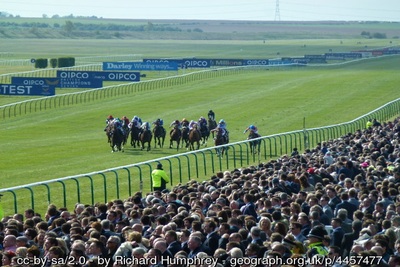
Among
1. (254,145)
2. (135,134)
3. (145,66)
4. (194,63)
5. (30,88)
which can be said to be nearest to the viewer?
(254,145)

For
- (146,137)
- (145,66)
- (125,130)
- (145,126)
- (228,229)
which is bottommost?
(145,66)

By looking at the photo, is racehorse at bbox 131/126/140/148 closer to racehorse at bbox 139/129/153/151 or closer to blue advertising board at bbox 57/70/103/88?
racehorse at bbox 139/129/153/151

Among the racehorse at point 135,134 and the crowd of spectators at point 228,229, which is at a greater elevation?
the crowd of spectators at point 228,229

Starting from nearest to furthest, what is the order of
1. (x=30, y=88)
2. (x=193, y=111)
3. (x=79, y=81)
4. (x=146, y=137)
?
(x=146, y=137) → (x=193, y=111) → (x=30, y=88) → (x=79, y=81)

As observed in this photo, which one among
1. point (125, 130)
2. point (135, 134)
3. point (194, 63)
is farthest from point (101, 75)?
point (135, 134)

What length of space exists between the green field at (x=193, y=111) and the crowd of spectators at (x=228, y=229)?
11.8m

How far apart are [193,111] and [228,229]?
3917cm

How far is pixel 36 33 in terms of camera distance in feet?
597

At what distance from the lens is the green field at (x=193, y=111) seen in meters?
33.4

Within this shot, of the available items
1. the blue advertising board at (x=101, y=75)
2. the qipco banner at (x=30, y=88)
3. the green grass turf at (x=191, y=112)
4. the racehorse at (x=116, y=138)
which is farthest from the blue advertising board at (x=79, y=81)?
the racehorse at (x=116, y=138)

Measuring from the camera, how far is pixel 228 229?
12.8 meters

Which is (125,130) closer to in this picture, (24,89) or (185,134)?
(185,134)

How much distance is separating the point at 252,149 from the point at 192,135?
3569 millimetres

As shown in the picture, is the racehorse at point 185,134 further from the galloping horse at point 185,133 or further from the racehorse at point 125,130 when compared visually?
the racehorse at point 125,130
